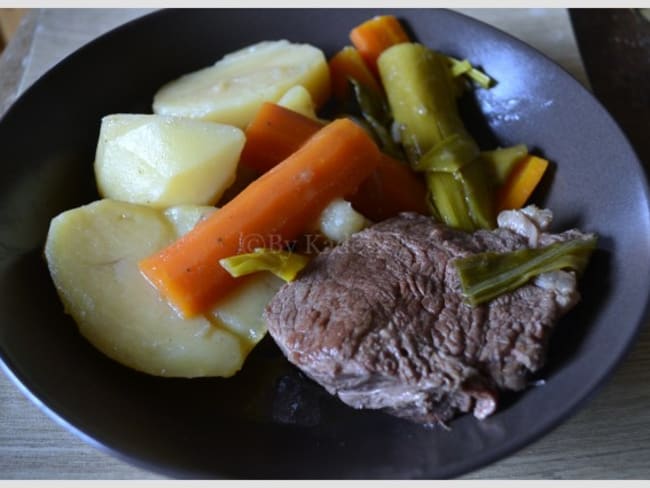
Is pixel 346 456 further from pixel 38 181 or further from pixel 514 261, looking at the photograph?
pixel 38 181

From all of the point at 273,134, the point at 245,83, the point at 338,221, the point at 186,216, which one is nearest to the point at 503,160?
the point at 338,221

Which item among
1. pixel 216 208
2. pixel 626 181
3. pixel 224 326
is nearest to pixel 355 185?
pixel 216 208

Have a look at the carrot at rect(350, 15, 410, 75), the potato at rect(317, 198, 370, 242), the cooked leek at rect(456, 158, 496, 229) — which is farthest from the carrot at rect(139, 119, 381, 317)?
the carrot at rect(350, 15, 410, 75)

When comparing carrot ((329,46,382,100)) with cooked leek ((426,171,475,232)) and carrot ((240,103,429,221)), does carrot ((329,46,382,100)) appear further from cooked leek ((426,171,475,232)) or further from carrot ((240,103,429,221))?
cooked leek ((426,171,475,232))

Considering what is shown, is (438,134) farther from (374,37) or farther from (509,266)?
(509,266)

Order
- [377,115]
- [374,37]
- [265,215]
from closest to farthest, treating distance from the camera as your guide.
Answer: [265,215] → [377,115] → [374,37]
